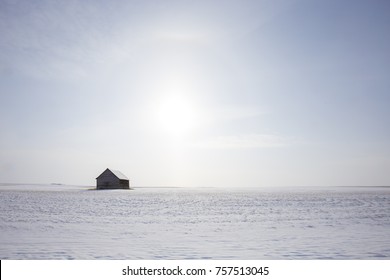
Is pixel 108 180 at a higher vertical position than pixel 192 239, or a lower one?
higher

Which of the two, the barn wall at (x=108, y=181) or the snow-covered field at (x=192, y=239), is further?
the barn wall at (x=108, y=181)

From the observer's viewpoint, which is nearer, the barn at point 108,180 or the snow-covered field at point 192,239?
the snow-covered field at point 192,239

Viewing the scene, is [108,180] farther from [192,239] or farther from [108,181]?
[192,239]

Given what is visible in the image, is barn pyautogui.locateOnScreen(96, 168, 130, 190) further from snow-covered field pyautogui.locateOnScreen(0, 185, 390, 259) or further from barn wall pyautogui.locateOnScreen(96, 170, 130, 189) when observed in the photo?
snow-covered field pyautogui.locateOnScreen(0, 185, 390, 259)

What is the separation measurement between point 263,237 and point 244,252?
257 centimetres

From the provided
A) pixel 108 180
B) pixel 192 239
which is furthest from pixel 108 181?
pixel 192 239

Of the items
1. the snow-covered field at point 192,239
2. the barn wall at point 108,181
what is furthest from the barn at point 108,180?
the snow-covered field at point 192,239

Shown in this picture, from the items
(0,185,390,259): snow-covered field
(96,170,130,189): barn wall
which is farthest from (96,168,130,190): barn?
(0,185,390,259): snow-covered field

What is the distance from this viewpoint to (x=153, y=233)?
1286cm

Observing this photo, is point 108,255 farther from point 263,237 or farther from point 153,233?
point 263,237

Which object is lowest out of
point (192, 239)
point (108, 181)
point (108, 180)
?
point (192, 239)

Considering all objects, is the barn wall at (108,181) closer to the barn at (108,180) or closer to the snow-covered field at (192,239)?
the barn at (108,180)
